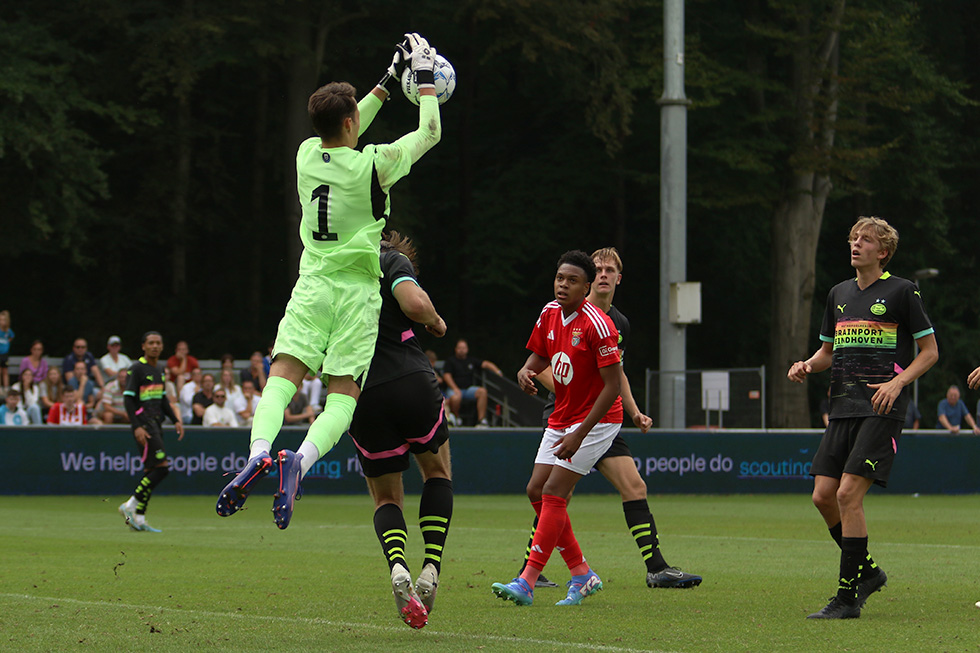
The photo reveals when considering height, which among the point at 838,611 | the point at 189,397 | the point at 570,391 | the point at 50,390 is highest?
the point at 570,391

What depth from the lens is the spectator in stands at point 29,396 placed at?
2270 cm

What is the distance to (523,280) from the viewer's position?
37.0 metres

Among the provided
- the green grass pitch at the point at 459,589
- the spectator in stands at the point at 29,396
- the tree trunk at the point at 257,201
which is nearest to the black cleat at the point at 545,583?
the green grass pitch at the point at 459,589

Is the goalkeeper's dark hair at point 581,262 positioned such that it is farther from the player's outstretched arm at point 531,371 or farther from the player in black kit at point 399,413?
the player in black kit at point 399,413

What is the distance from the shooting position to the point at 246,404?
23406 mm

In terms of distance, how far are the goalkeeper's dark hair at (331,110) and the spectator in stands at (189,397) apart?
16.9m

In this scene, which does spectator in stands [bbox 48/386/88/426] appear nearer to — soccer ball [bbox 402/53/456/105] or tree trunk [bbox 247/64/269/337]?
tree trunk [bbox 247/64/269/337]

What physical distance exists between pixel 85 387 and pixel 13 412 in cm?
144

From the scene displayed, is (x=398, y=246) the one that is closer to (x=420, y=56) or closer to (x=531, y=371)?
(x=420, y=56)

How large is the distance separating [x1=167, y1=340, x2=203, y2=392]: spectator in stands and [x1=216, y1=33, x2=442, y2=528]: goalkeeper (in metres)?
17.8

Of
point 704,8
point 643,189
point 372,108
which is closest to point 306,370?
point 372,108

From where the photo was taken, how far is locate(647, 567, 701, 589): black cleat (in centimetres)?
941

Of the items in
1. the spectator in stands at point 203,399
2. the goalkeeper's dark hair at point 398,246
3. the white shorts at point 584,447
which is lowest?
the spectator in stands at point 203,399

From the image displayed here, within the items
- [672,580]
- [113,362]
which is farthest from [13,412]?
[672,580]
